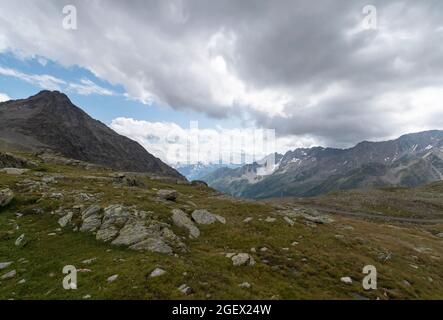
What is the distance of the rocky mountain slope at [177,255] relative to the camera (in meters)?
19.4

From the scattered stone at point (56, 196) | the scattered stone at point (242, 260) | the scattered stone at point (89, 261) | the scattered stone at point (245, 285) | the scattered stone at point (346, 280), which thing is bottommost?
the scattered stone at point (346, 280)

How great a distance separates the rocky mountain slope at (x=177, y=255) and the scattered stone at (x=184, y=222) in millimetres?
145

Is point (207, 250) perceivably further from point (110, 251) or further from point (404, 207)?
point (404, 207)

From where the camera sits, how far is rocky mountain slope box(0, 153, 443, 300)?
19.4 metres

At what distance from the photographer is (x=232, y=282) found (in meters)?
20.7

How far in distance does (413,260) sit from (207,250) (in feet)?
91.0

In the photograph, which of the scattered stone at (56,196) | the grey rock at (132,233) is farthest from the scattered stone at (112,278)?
the scattered stone at (56,196)

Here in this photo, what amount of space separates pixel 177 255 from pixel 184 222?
9.47 meters

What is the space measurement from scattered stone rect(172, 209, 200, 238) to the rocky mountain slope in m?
0.14

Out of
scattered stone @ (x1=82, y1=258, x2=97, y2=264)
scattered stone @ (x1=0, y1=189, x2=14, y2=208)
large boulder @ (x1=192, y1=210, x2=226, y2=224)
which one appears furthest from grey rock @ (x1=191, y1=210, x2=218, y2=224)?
scattered stone @ (x1=0, y1=189, x2=14, y2=208)

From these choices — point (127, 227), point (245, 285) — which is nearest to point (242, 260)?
point (245, 285)

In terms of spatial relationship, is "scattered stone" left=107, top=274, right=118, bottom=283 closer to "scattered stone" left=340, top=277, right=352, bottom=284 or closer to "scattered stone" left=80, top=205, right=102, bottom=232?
"scattered stone" left=80, top=205, right=102, bottom=232

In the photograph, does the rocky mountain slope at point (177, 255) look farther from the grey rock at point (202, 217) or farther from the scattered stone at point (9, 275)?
the grey rock at point (202, 217)

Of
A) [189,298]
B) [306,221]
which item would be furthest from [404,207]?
[189,298]
